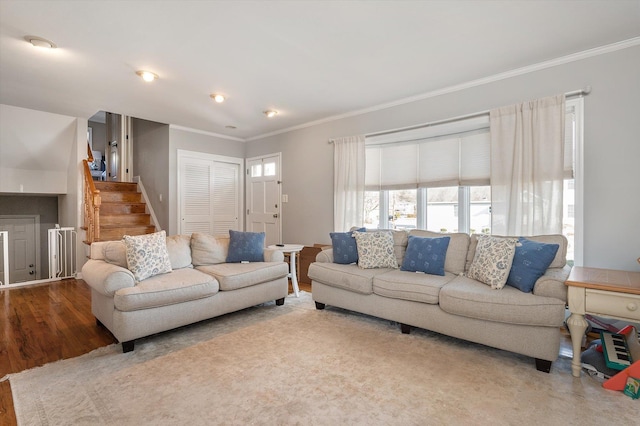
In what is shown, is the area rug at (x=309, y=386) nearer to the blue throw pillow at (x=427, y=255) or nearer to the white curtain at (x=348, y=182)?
the blue throw pillow at (x=427, y=255)

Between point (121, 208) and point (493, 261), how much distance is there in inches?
242

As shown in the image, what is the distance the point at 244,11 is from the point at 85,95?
299 cm

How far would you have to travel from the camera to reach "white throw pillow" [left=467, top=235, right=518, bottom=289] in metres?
2.52

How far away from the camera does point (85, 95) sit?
397cm

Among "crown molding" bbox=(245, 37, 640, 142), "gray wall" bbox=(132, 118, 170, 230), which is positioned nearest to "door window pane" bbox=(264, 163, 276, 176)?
"crown molding" bbox=(245, 37, 640, 142)

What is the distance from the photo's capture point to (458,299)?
2475 millimetres

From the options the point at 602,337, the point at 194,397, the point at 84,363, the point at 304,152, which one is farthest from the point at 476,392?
the point at 304,152

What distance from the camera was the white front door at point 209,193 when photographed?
5.53 metres

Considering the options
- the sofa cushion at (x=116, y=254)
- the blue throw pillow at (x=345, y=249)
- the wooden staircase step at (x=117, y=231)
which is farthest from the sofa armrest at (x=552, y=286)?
the wooden staircase step at (x=117, y=231)

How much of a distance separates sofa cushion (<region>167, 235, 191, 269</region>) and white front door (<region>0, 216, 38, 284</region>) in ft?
16.4

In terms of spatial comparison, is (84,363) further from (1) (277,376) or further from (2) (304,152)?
(2) (304,152)

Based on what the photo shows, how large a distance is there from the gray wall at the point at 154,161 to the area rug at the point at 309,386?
11.2 feet

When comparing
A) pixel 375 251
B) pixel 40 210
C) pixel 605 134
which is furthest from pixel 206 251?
pixel 40 210

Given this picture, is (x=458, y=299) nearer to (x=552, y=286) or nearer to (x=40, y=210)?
(x=552, y=286)
